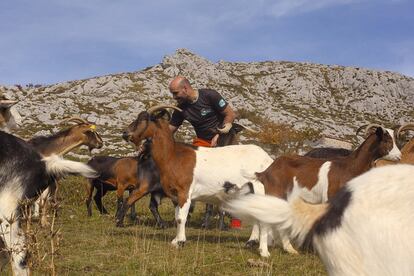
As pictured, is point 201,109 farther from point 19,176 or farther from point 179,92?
point 19,176

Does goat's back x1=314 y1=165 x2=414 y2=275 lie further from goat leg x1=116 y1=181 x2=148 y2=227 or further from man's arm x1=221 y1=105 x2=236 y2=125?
goat leg x1=116 y1=181 x2=148 y2=227

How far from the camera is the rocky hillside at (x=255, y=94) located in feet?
233

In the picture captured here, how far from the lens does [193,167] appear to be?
9000mm

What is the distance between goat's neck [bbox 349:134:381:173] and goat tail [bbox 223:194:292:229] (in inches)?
226

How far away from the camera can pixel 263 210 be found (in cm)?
320

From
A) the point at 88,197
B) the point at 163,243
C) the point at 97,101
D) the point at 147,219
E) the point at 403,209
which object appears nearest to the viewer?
the point at 403,209

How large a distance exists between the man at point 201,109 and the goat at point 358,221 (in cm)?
662

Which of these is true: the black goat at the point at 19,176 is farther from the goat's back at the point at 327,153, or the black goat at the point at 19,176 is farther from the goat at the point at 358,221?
the goat's back at the point at 327,153

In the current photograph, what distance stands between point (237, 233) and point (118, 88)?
76300 mm

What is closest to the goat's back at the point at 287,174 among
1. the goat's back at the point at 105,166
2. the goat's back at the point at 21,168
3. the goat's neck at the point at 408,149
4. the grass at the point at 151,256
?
the grass at the point at 151,256

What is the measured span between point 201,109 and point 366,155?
3.21 meters

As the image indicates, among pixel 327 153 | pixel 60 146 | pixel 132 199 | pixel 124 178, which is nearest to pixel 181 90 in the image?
pixel 132 199

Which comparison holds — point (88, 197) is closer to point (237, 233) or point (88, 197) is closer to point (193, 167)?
point (237, 233)

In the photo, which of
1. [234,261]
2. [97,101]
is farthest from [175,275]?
[97,101]
